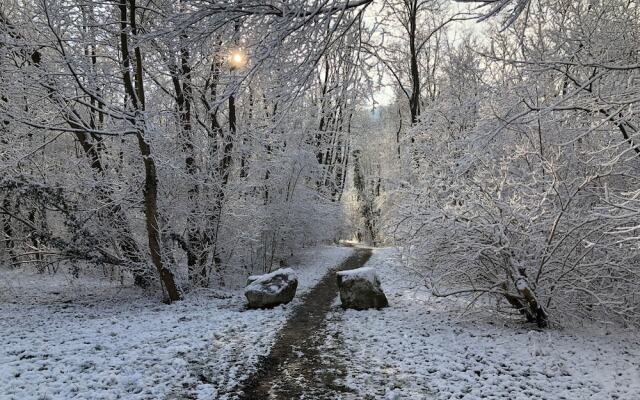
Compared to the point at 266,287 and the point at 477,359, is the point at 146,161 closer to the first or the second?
the point at 266,287

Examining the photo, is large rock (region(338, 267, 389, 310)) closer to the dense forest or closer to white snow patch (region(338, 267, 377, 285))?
white snow patch (region(338, 267, 377, 285))

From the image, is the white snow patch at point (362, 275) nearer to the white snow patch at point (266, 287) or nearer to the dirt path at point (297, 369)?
the dirt path at point (297, 369)

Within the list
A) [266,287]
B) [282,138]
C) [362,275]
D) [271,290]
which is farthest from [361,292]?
[282,138]

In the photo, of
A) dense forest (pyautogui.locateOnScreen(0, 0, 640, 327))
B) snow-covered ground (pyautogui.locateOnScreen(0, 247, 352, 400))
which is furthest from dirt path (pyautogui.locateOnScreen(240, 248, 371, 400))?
dense forest (pyautogui.locateOnScreen(0, 0, 640, 327))

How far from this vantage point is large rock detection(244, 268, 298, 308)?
8.78m

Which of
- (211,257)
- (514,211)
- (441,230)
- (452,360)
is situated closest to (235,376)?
(452,360)

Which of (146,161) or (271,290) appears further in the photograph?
(271,290)

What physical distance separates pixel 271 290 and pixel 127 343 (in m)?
→ 3.41

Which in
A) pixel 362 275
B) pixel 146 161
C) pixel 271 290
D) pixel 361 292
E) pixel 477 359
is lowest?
pixel 477 359

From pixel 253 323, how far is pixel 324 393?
3.16 m

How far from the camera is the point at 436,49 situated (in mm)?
21000

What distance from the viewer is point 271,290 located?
8.91 m

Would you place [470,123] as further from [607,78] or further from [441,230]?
[441,230]

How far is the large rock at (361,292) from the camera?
8.70 m
